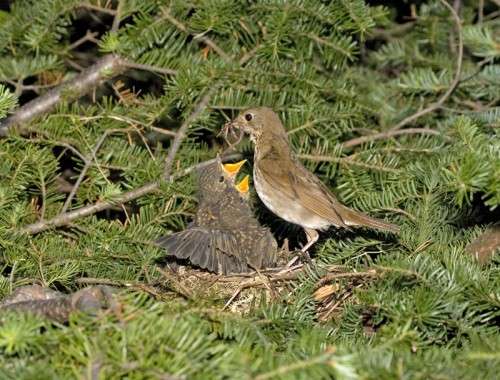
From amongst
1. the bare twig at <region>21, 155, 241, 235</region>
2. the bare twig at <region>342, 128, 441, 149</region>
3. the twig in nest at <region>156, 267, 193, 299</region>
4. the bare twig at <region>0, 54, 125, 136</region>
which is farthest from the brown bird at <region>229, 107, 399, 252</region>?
the twig in nest at <region>156, 267, 193, 299</region>

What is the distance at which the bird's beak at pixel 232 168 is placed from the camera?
17.9 ft

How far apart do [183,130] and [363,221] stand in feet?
3.70

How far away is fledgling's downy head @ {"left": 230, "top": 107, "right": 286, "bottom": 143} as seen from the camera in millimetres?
5079

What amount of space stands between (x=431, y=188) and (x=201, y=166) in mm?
1354


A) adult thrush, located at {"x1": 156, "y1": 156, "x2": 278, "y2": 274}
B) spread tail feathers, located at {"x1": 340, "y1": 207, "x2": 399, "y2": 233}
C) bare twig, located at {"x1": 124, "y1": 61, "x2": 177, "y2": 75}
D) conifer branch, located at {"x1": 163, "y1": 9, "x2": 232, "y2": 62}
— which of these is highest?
conifer branch, located at {"x1": 163, "y1": 9, "x2": 232, "y2": 62}

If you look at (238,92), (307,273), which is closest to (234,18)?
(238,92)

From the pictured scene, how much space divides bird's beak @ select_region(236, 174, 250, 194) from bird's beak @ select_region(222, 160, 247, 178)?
0.29 ft

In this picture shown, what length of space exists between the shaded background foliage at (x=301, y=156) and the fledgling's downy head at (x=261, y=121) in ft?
0.23

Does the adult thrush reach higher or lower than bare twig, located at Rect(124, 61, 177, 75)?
lower

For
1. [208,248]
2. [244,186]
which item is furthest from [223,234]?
[244,186]

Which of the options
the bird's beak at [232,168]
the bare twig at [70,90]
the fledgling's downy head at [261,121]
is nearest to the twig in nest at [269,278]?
the fledgling's downy head at [261,121]

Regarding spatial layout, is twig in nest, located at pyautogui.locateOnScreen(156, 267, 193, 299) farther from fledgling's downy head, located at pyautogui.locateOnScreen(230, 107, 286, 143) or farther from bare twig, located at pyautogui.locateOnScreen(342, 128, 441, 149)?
bare twig, located at pyautogui.locateOnScreen(342, 128, 441, 149)

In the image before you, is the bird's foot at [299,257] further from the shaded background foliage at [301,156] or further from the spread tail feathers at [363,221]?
the spread tail feathers at [363,221]

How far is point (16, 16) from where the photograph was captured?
532cm
